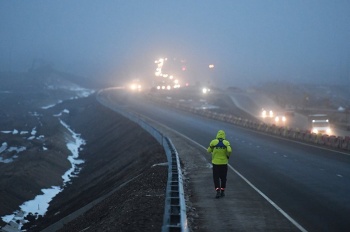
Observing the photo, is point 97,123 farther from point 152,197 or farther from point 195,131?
point 152,197

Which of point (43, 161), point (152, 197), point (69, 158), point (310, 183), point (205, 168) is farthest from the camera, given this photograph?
point (69, 158)

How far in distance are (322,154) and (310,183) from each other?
1014 centimetres

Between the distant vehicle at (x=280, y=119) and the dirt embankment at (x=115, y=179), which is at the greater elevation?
the distant vehicle at (x=280, y=119)

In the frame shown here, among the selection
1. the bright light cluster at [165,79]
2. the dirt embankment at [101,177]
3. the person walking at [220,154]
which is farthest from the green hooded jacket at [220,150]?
the bright light cluster at [165,79]

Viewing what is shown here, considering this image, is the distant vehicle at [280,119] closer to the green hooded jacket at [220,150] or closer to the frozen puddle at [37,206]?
the frozen puddle at [37,206]

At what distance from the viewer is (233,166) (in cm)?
2139

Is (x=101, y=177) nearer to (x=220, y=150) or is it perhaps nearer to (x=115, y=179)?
(x=115, y=179)

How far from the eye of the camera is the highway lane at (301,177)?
11.4 meters

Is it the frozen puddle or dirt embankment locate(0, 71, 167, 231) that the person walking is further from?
the frozen puddle

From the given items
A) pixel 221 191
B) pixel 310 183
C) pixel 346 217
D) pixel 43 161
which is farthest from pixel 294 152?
pixel 43 161

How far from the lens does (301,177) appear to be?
17.8 m

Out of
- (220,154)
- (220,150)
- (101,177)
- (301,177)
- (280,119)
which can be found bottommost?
(101,177)

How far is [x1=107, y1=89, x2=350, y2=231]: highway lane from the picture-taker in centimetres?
1140

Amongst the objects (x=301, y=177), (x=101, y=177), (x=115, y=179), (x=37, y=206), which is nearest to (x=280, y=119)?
(x=101, y=177)
